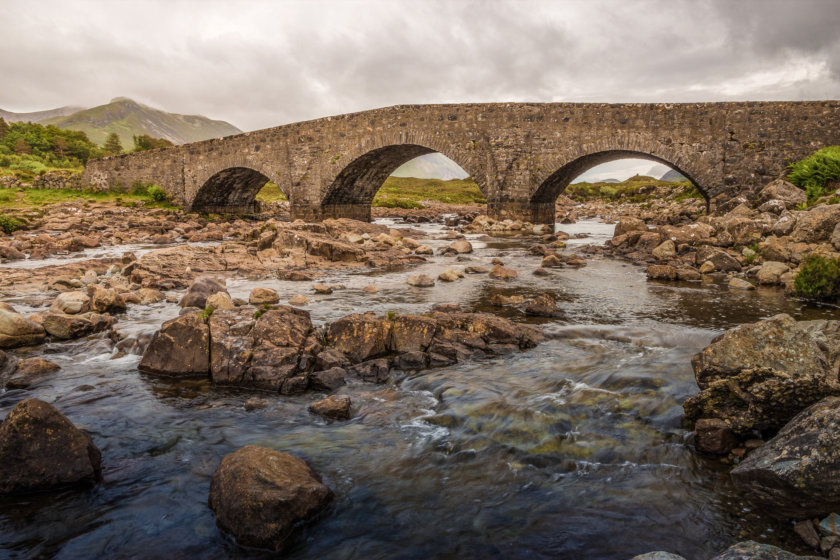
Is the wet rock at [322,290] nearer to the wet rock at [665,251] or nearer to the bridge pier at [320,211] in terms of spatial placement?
the wet rock at [665,251]

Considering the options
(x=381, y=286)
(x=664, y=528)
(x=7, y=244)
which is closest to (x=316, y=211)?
(x=7, y=244)

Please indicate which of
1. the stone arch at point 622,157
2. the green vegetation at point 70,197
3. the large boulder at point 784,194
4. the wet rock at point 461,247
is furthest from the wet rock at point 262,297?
the green vegetation at point 70,197

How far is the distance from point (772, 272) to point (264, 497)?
41.0ft

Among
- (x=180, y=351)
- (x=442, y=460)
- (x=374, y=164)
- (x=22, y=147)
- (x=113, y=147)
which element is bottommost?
(x=442, y=460)

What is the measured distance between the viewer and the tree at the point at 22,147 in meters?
63.2

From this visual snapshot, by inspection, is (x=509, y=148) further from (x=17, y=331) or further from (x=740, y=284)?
(x=17, y=331)

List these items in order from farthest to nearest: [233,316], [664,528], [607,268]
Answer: [607,268], [233,316], [664,528]

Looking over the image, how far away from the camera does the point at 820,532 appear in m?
3.26

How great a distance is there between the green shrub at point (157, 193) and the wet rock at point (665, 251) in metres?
33.0

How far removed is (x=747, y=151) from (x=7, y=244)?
28872 millimetres

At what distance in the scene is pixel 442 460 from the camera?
15.5 feet

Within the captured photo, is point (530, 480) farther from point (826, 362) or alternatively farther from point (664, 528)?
point (826, 362)

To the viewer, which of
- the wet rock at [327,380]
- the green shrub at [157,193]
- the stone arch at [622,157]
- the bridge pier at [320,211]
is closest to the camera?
the wet rock at [327,380]

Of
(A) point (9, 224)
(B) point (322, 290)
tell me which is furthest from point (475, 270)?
(A) point (9, 224)
